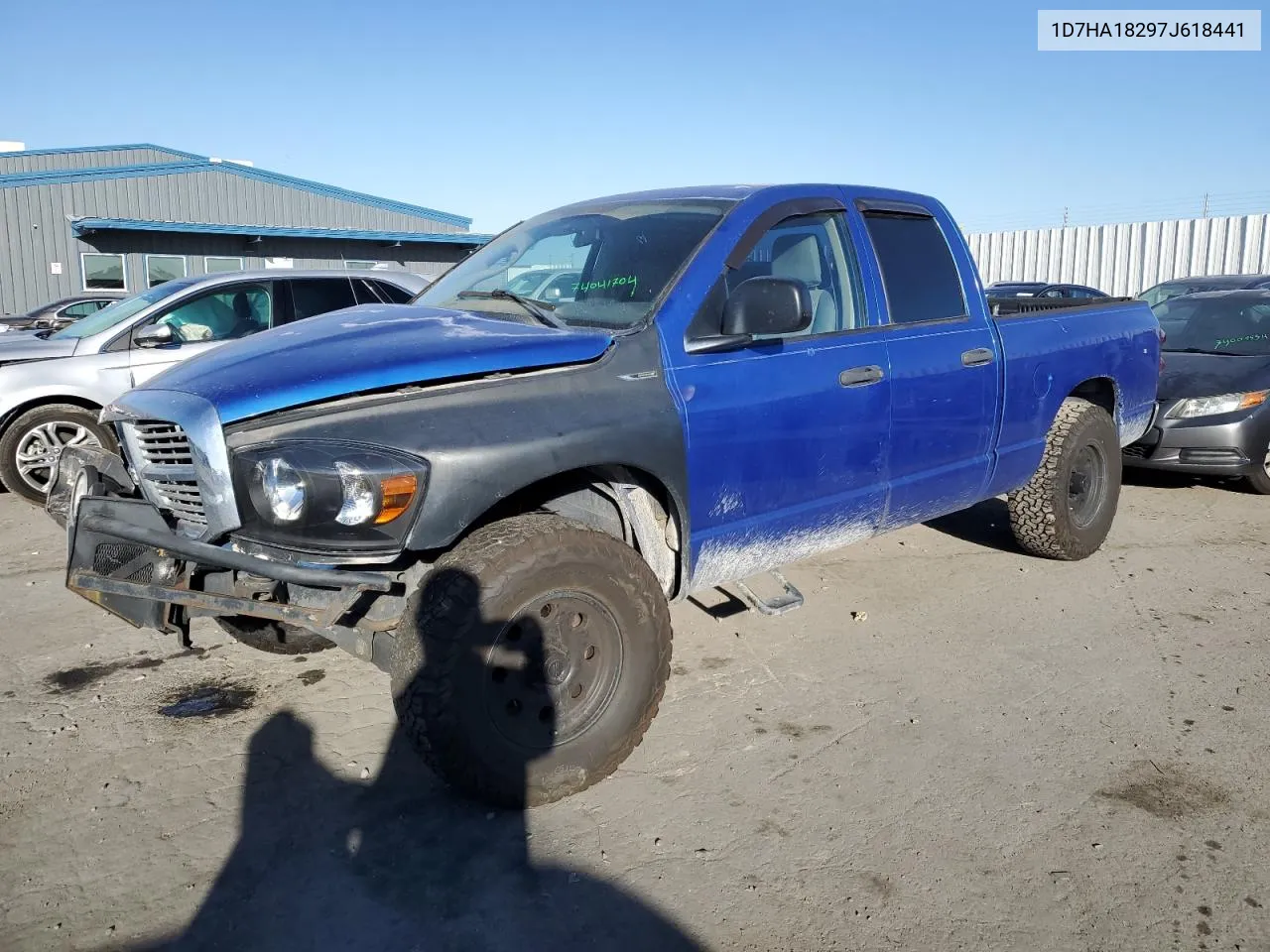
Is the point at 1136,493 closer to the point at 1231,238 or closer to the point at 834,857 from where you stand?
the point at 834,857

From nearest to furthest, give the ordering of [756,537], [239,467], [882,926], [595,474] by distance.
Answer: [882,926] < [239,467] < [595,474] < [756,537]

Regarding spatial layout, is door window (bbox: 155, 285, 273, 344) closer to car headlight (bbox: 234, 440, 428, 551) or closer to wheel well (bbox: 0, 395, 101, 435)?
wheel well (bbox: 0, 395, 101, 435)

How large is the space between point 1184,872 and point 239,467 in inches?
113

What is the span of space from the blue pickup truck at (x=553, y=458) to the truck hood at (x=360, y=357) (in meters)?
0.01

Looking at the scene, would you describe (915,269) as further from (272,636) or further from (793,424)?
(272,636)

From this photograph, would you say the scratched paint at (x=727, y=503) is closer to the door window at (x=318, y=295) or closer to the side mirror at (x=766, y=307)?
the side mirror at (x=766, y=307)

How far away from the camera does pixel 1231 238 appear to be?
70.1ft

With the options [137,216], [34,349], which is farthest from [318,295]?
[137,216]

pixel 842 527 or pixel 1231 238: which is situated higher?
pixel 1231 238

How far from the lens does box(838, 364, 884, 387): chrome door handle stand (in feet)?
12.2

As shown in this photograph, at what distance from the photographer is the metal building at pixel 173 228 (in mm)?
22297

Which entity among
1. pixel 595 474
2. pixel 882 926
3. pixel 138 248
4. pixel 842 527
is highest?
pixel 138 248

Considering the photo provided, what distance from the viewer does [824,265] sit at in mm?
4016

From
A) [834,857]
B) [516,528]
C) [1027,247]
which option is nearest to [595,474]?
[516,528]
